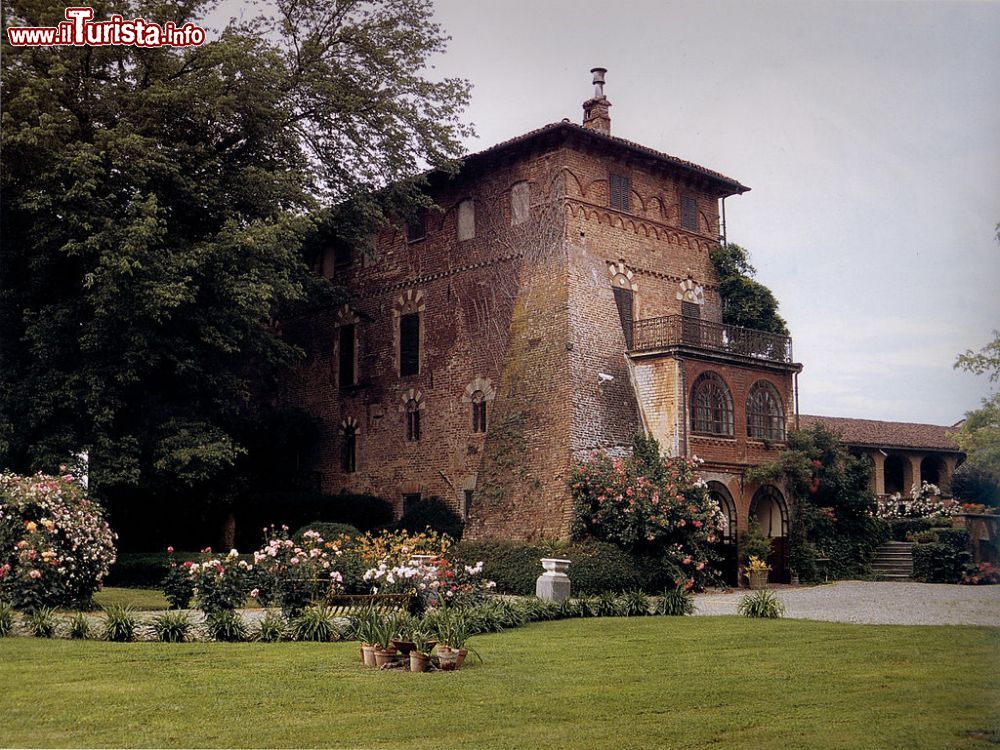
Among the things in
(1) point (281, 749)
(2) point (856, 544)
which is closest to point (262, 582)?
(1) point (281, 749)

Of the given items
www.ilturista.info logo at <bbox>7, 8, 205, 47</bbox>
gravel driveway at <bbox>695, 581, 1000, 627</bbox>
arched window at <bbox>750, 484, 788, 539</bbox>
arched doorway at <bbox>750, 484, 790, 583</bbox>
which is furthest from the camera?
arched window at <bbox>750, 484, 788, 539</bbox>

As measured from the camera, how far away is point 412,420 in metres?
30.0

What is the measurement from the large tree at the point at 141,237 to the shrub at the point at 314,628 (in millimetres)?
9597

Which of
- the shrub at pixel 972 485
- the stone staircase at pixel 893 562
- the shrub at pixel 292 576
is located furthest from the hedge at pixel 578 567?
the shrub at pixel 972 485

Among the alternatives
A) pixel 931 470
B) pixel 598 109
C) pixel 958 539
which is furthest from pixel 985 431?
pixel 931 470

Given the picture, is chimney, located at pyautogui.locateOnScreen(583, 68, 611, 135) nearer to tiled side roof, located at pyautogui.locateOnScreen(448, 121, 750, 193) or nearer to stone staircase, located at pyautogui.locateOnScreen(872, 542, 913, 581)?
tiled side roof, located at pyautogui.locateOnScreen(448, 121, 750, 193)

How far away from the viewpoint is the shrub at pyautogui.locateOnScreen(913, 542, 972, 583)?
26.8 m

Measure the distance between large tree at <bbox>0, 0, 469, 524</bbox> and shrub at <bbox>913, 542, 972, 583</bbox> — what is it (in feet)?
55.3

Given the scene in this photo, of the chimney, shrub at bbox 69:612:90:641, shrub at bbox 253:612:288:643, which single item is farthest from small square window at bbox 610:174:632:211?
shrub at bbox 69:612:90:641

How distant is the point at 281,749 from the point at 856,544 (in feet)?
76.5

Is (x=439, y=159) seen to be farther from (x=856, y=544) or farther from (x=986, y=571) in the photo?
(x=986, y=571)

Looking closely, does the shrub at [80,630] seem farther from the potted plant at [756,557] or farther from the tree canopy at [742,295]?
the tree canopy at [742,295]

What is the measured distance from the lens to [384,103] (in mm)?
28156

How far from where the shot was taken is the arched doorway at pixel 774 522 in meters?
27.1
